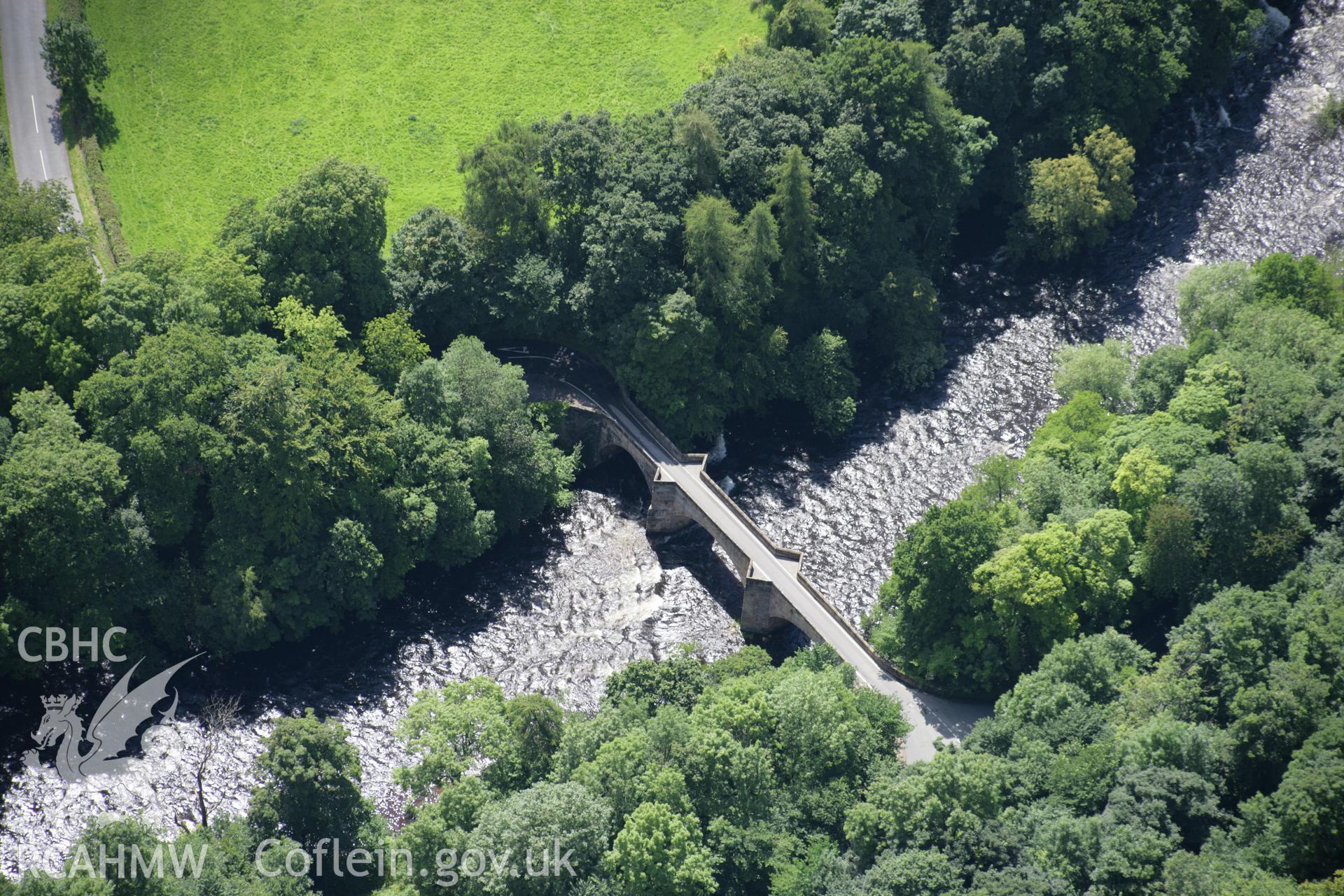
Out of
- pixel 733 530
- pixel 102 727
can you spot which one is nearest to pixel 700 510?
pixel 733 530

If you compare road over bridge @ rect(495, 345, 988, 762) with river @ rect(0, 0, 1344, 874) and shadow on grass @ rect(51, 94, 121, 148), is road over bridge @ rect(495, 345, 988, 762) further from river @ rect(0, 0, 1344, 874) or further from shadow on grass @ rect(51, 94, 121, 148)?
shadow on grass @ rect(51, 94, 121, 148)

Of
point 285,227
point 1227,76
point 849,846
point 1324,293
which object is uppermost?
point 1227,76

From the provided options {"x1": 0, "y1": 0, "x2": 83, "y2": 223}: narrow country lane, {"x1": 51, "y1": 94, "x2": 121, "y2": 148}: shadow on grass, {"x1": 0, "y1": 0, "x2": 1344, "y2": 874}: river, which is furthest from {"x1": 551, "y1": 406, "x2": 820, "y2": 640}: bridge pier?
{"x1": 51, "y1": 94, "x2": 121, "y2": 148}: shadow on grass

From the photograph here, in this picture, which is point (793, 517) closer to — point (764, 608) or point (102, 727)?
point (764, 608)

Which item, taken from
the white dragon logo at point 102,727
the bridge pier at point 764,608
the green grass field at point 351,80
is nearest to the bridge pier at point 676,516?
the bridge pier at point 764,608

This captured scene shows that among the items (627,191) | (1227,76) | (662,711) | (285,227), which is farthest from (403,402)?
(1227,76)

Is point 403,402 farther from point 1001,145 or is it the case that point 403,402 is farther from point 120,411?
point 1001,145
